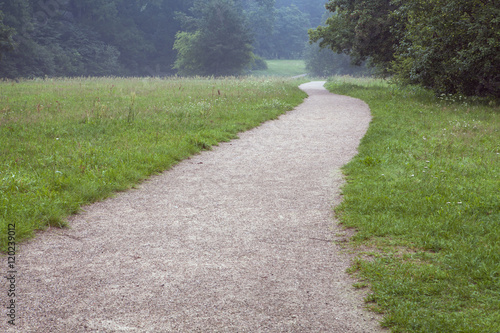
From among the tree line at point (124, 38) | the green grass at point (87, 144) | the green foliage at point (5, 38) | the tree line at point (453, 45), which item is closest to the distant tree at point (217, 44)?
the tree line at point (124, 38)

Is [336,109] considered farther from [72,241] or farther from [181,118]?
[72,241]

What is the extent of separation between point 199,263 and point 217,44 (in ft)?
183

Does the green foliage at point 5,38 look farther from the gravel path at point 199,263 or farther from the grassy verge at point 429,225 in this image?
the grassy verge at point 429,225

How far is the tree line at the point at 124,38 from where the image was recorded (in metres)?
44.6

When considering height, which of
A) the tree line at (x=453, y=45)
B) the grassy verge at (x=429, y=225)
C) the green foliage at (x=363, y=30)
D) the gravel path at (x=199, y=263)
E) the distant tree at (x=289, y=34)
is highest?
the distant tree at (x=289, y=34)

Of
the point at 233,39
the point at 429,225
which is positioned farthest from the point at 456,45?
the point at 233,39

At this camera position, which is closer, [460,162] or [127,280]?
[127,280]

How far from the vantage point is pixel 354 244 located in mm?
4480

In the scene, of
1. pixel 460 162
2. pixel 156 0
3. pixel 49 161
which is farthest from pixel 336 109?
pixel 156 0

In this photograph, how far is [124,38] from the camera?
61.7m

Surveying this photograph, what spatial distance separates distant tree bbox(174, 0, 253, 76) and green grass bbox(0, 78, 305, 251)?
142ft

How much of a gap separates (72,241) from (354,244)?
3097mm

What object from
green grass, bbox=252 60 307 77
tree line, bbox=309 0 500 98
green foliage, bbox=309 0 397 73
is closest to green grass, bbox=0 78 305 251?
tree line, bbox=309 0 500 98

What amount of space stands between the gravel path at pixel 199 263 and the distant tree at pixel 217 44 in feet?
172
